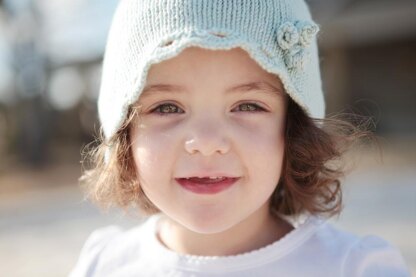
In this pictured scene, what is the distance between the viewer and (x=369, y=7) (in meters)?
13.7

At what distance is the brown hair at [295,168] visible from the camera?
73.0 inches

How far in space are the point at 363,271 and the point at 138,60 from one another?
824mm

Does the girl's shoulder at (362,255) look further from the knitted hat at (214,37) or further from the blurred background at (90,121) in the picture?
the blurred background at (90,121)

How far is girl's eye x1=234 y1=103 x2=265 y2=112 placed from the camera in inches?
67.0

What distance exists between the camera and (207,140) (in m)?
1.60

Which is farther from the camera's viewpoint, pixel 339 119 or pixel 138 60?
pixel 339 119

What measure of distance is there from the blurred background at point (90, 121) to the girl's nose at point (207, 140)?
4.82 m

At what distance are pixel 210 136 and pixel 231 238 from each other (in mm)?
412

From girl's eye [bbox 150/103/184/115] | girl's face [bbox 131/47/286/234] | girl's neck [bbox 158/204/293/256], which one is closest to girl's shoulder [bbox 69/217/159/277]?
girl's neck [bbox 158/204/293/256]

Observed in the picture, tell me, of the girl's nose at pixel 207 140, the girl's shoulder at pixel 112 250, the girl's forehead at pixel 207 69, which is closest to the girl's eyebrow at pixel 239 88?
the girl's forehead at pixel 207 69

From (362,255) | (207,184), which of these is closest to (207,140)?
(207,184)

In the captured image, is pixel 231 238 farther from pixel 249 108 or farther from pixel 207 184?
pixel 249 108

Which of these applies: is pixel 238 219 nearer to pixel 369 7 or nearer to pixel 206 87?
pixel 206 87

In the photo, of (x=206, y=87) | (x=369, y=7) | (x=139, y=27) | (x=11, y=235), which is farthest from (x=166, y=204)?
(x=369, y=7)
